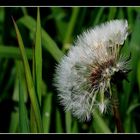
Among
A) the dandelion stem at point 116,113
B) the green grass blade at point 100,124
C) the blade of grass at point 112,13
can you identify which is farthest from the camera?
the blade of grass at point 112,13

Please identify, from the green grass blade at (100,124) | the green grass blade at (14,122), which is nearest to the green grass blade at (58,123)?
the green grass blade at (14,122)

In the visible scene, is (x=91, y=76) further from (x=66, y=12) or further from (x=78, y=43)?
(x=66, y=12)

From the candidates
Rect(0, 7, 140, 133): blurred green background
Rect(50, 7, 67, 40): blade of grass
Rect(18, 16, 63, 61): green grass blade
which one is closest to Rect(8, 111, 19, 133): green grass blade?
Rect(0, 7, 140, 133): blurred green background

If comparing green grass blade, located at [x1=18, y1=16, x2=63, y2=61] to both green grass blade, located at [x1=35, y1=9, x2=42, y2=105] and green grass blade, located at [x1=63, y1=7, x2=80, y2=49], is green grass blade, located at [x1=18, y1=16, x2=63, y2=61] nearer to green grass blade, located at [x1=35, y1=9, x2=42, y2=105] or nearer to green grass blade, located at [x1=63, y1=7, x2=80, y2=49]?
green grass blade, located at [x1=63, y1=7, x2=80, y2=49]

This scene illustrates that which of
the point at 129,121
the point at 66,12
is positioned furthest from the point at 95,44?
the point at 66,12

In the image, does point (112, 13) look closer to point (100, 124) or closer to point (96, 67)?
point (100, 124)

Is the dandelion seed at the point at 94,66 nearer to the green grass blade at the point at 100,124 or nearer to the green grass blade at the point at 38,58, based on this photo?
the green grass blade at the point at 38,58

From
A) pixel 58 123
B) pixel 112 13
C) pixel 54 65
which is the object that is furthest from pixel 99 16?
pixel 58 123

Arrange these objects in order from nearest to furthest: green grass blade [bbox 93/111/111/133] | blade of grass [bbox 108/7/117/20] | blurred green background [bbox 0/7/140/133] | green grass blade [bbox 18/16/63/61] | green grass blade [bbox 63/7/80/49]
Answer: green grass blade [bbox 93/111/111/133] < green grass blade [bbox 18/16/63/61] < blurred green background [bbox 0/7/140/133] < blade of grass [bbox 108/7/117/20] < green grass blade [bbox 63/7/80/49]
